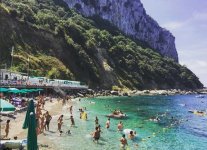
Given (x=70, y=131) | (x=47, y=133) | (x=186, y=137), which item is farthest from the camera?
(x=186, y=137)

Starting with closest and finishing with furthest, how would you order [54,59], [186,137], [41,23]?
[186,137], [54,59], [41,23]

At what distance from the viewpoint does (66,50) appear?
133875 mm

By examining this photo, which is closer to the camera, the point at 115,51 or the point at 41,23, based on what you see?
the point at 41,23

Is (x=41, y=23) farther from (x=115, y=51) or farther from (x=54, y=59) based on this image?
(x=115, y=51)

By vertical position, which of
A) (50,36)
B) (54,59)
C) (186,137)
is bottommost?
(186,137)

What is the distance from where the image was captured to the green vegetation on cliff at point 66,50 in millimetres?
114312

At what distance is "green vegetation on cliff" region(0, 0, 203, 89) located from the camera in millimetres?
114312

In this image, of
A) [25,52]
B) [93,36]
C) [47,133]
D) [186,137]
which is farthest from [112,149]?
[93,36]

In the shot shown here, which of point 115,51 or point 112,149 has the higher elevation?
point 115,51

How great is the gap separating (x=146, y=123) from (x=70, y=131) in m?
16.6

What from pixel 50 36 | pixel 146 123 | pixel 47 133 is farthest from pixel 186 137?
pixel 50 36

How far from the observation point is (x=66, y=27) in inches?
5728

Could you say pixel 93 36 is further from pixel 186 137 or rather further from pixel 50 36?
pixel 186 137

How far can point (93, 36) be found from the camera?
164000 millimetres
